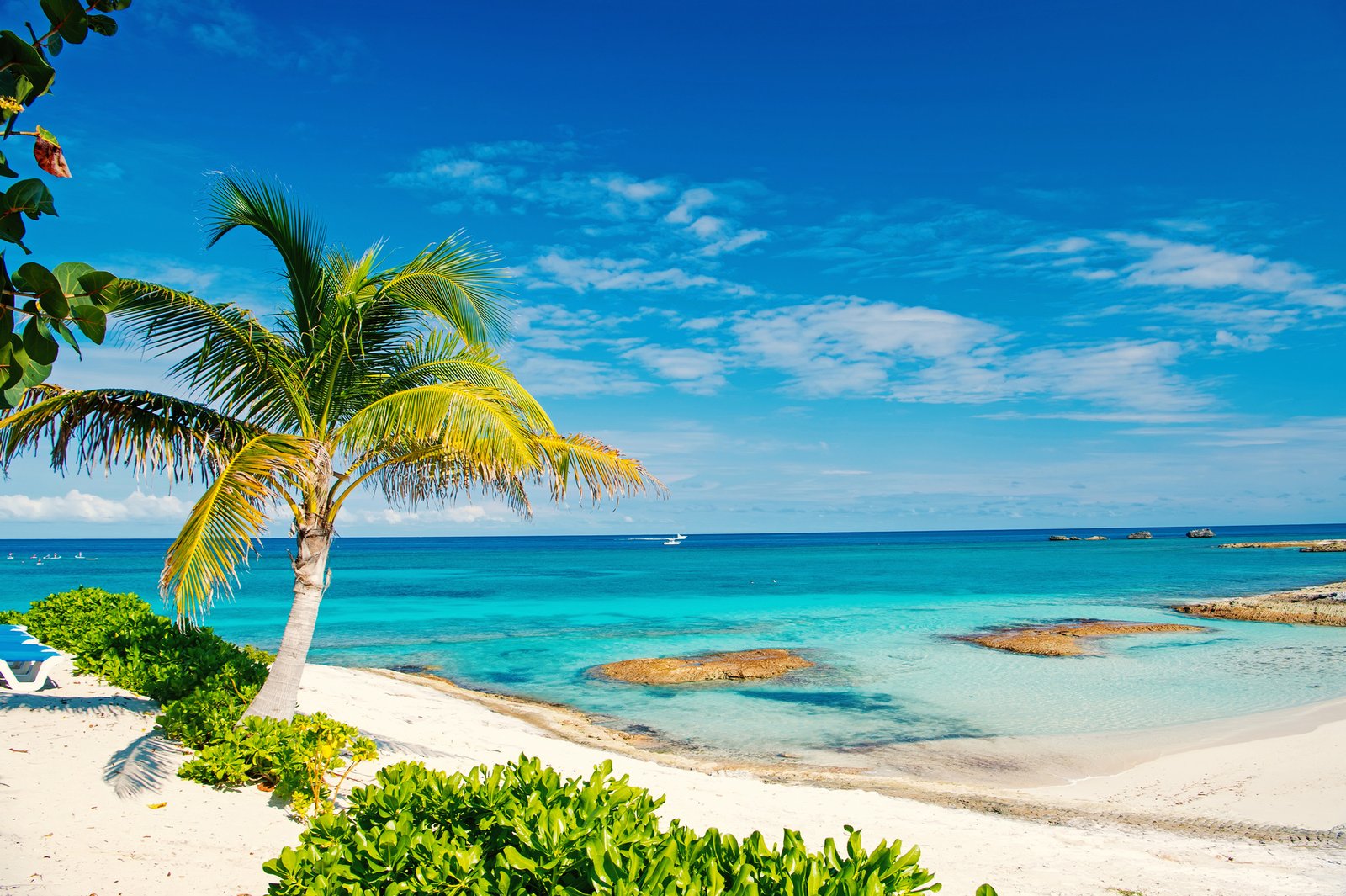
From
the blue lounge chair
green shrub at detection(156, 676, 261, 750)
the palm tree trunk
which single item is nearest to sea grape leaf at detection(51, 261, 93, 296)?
the palm tree trunk

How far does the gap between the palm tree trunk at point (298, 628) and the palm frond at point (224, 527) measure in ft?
2.33

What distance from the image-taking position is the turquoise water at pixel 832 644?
49.7ft

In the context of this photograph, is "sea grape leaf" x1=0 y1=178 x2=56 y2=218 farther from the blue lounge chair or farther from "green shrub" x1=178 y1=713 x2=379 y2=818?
the blue lounge chair

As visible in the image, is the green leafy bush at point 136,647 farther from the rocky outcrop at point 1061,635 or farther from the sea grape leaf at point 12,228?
the rocky outcrop at point 1061,635

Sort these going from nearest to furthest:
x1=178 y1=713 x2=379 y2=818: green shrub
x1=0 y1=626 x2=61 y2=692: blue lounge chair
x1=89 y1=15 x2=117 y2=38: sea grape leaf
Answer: x1=89 y1=15 x2=117 y2=38: sea grape leaf → x1=178 y1=713 x2=379 y2=818: green shrub → x1=0 y1=626 x2=61 y2=692: blue lounge chair

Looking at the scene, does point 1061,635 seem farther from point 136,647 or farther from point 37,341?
point 37,341

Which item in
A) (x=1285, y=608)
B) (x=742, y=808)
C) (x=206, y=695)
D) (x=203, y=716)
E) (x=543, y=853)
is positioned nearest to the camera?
(x=543, y=853)

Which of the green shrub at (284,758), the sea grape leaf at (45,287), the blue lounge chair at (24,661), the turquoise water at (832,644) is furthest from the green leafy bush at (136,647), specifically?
the sea grape leaf at (45,287)

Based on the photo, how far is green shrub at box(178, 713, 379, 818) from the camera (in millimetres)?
6346

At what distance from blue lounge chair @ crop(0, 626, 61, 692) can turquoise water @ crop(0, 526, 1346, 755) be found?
8817 mm

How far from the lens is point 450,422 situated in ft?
22.6

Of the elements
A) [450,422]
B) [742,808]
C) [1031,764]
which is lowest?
[1031,764]

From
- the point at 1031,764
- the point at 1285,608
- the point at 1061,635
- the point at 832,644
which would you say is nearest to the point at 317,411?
the point at 1031,764

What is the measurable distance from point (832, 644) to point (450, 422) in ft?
65.3
